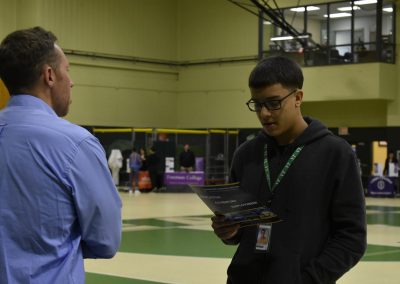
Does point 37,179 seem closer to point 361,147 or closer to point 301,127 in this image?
point 301,127

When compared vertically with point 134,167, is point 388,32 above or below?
above

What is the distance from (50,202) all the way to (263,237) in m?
1.14

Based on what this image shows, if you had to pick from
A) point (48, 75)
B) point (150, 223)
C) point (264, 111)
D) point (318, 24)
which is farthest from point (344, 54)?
point (48, 75)

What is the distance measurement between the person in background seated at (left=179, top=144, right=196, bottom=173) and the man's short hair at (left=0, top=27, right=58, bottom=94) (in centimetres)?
3148

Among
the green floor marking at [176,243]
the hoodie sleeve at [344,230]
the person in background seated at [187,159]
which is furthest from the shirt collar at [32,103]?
the person in background seated at [187,159]

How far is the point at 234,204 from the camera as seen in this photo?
141 inches

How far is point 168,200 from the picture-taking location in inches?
1096

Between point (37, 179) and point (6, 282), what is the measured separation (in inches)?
15.2

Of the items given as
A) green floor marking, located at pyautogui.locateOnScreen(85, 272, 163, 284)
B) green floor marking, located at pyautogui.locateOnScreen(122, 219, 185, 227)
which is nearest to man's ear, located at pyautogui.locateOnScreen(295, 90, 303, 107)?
green floor marking, located at pyautogui.locateOnScreen(85, 272, 163, 284)

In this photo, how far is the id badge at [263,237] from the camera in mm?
3625

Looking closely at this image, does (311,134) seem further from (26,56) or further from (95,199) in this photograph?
(26,56)

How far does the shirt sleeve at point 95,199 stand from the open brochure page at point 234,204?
667 mm

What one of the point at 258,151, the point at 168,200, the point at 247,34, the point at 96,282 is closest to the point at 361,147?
the point at 247,34

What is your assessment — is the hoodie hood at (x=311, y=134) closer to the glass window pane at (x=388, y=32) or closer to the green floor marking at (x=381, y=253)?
the green floor marking at (x=381, y=253)
